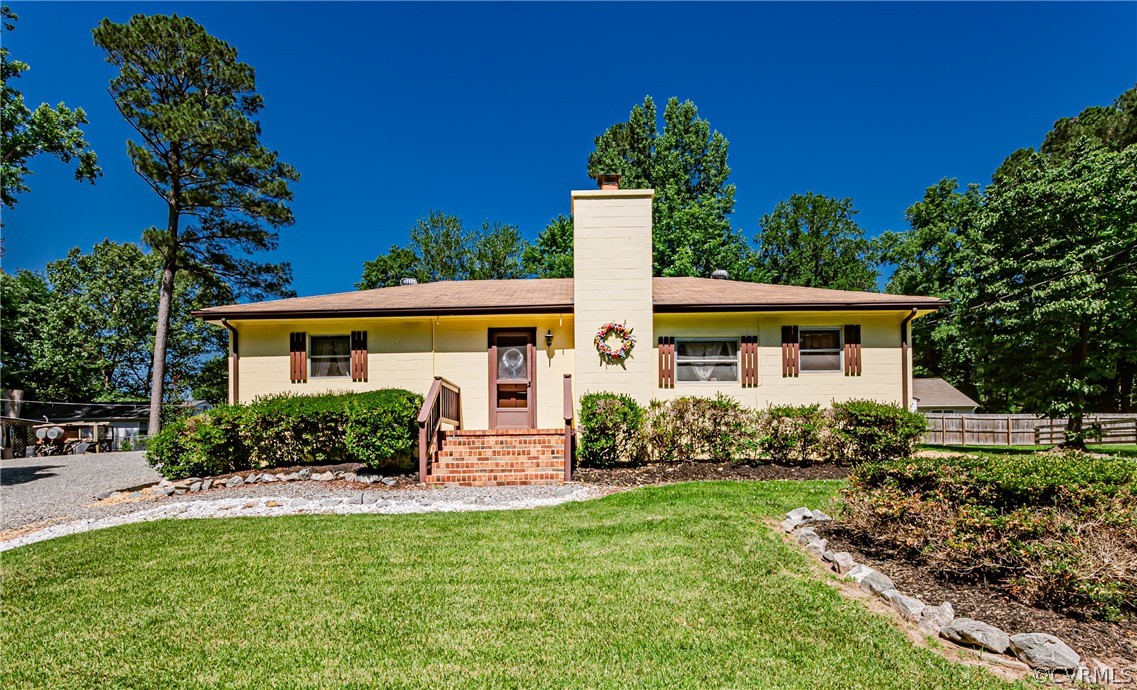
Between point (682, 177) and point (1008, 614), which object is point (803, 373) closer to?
point (1008, 614)

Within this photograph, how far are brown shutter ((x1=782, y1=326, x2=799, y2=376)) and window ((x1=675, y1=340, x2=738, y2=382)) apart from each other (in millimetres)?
904

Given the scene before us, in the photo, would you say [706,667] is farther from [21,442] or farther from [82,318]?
[82,318]

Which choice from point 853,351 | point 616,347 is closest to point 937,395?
point 853,351

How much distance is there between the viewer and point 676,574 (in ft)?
12.5

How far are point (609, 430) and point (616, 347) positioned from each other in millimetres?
1822

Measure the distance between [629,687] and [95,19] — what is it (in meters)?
21.3

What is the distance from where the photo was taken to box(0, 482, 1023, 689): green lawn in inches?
101

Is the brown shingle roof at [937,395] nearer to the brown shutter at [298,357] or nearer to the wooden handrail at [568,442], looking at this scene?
the wooden handrail at [568,442]

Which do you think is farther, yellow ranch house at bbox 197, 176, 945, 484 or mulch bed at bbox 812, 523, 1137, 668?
yellow ranch house at bbox 197, 176, 945, 484

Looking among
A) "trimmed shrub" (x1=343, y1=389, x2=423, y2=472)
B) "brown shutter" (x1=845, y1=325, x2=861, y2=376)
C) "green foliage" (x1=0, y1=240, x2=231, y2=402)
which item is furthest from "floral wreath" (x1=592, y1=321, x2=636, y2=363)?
"green foliage" (x1=0, y1=240, x2=231, y2=402)

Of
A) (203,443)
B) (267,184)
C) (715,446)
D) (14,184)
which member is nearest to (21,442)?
(14,184)

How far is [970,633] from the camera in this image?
2773 millimetres

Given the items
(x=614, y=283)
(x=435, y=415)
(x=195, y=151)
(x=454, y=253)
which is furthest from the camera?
(x=454, y=253)

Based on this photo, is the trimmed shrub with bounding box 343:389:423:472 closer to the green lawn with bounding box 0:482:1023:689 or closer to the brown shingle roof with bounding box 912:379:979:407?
the green lawn with bounding box 0:482:1023:689
